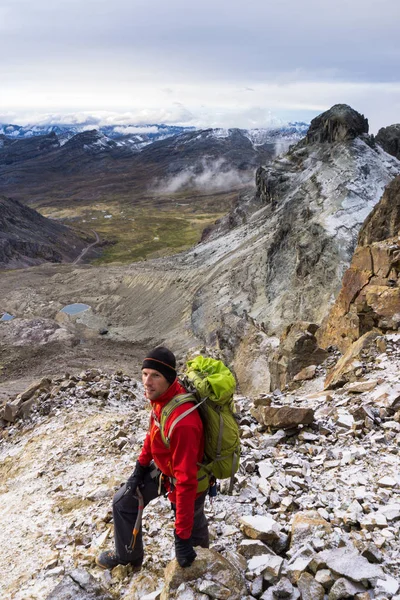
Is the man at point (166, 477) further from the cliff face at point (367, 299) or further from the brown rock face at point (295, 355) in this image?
the brown rock face at point (295, 355)

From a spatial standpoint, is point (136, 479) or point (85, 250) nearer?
point (136, 479)

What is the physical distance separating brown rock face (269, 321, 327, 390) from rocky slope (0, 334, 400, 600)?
135 inches

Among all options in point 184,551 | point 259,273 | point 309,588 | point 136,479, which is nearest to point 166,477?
point 136,479

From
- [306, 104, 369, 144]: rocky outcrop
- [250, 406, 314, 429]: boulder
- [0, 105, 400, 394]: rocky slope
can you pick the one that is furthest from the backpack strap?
[306, 104, 369, 144]: rocky outcrop

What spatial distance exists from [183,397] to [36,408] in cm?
1171

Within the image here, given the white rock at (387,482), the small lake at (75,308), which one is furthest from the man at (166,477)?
the small lake at (75,308)

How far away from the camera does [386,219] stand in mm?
23344

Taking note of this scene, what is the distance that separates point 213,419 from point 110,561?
257cm

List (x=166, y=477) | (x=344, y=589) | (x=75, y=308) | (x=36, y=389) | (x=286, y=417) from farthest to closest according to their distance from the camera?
(x=75, y=308)
(x=36, y=389)
(x=286, y=417)
(x=166, y=477)
(x=344, y=589)

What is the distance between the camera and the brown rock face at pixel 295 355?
14.6m

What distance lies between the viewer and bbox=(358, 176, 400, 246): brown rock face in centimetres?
2302

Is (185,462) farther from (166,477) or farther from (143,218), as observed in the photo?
(143,218)

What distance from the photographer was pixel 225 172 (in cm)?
19875

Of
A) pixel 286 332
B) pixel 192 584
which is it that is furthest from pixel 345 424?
pixel 286 332
